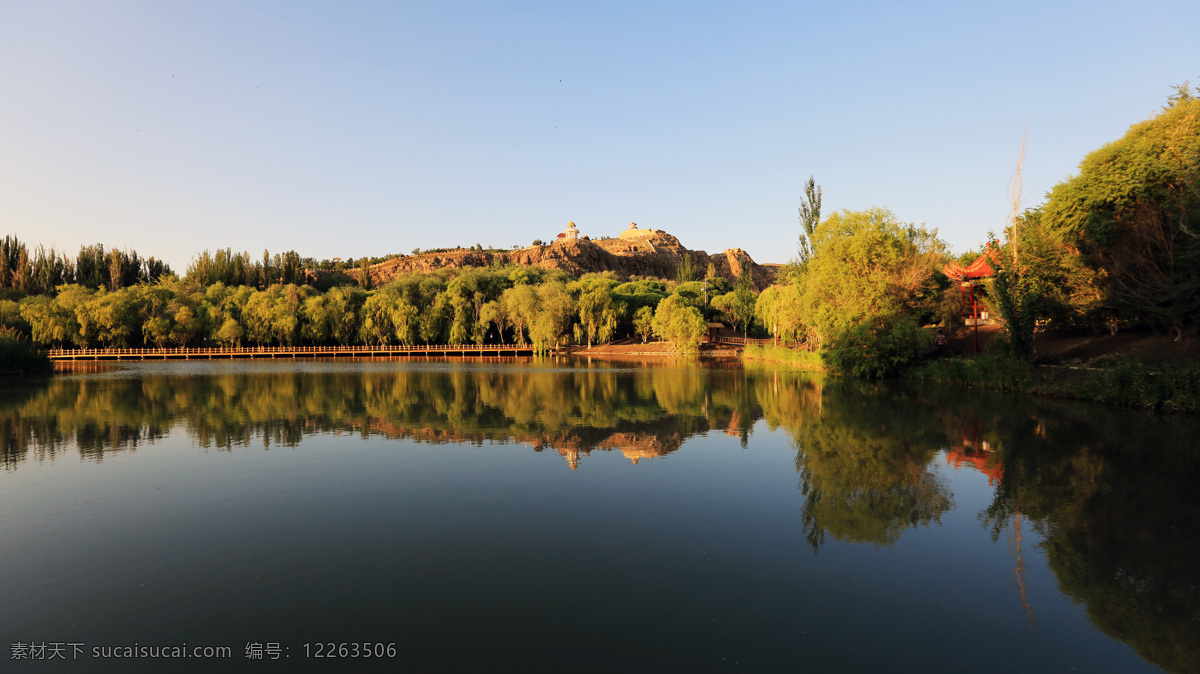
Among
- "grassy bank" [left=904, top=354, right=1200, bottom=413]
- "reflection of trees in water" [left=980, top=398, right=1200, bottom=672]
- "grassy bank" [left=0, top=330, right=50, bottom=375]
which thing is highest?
"grassy bank" [left=0, top=330, right=50, bottom=375]

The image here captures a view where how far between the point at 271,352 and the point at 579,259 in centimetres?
8550

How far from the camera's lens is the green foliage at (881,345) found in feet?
97.9

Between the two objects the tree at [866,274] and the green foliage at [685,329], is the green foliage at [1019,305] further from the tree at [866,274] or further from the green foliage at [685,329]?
the green foliage at [685,329]

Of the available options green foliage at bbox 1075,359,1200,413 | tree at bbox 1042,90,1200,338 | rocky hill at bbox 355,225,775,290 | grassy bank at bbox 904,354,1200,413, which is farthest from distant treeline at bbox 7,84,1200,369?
rocky hill at bbox 355,225,775,290

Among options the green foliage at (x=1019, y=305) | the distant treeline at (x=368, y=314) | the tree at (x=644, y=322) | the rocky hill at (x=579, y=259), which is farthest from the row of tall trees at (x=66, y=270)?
the green foliage at (x=1019, y=305)

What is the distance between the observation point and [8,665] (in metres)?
5.04

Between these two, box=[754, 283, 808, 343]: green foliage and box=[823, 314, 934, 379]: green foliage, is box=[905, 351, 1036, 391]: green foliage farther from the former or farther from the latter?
box=[754, 283, 808, 343]: green foliage

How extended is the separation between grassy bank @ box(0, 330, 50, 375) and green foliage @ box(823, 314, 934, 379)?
172 ft

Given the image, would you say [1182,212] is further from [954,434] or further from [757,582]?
[757,582]

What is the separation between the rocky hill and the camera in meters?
148

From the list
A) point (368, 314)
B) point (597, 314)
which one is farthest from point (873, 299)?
point (368, 314)

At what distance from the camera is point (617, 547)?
7.66 m

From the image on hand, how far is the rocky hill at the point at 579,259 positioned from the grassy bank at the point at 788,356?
82.2 m

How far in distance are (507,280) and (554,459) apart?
276 ft
